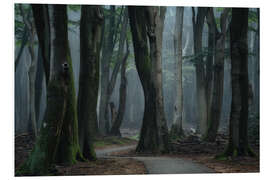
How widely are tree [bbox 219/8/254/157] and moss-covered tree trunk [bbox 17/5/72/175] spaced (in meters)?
3.00

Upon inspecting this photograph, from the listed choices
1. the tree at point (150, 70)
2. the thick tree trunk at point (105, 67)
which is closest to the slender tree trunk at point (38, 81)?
the tree at point (150, 70)

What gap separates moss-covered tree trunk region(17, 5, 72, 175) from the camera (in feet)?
17.1

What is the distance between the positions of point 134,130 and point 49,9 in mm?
3352

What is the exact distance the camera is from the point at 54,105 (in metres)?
5.27

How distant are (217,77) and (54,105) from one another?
4.22 m

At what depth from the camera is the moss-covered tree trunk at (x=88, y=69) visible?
647cm

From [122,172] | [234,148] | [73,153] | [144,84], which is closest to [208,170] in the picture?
[234,148]

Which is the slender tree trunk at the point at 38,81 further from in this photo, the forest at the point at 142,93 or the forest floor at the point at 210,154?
the forest floor at the point at 210,154

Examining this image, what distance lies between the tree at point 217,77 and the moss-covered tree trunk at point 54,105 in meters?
3.34

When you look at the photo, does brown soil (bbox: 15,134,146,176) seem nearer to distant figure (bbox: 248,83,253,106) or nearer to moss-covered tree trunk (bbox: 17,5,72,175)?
moss-covered tree trunk (bbox: 17,5,72,175)

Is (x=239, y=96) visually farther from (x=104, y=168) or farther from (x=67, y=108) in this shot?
Result: (x=67, y=108)
